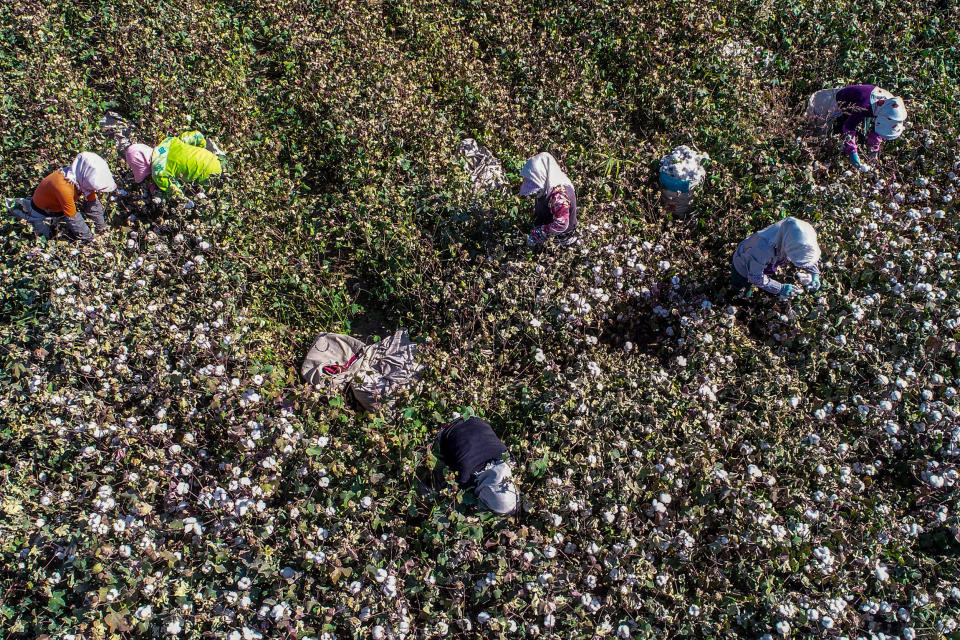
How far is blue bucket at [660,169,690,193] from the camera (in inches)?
215

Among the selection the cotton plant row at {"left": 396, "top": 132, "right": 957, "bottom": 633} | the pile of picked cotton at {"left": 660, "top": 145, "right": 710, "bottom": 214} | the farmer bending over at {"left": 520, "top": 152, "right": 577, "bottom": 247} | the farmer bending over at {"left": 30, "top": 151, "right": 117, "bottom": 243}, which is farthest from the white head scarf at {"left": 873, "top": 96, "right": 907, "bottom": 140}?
the farmer bending over at {"left": 30, "top": 151, "right": 117, "bottom": 243}

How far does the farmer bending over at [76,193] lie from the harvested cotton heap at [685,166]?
4951 mm

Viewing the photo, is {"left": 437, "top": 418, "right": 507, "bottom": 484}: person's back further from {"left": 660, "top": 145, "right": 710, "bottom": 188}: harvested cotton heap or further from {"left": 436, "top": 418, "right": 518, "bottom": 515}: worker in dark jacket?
{"left": 660, "top": 145, "right": 710, "bottom": 188}: harvested cotton heap

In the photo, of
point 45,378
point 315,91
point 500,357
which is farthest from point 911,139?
point 45,378

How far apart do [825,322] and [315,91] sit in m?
5.40

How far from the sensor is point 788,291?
4652 millimetres

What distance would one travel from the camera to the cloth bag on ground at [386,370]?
4.28 meters

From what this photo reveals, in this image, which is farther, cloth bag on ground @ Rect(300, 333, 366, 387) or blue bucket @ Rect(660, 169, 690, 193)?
blue bucket @ Rect(660, 169, 690, 193)

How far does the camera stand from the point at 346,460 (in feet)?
12.4

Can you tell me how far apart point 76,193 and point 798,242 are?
582 cm

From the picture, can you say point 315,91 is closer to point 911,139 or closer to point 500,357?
point 500,357

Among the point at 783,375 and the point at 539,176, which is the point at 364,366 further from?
the point at 783,375

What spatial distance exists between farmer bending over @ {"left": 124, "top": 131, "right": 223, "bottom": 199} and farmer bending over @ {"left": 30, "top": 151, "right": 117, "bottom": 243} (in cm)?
26

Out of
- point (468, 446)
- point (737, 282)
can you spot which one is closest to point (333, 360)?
point (468, 446)
